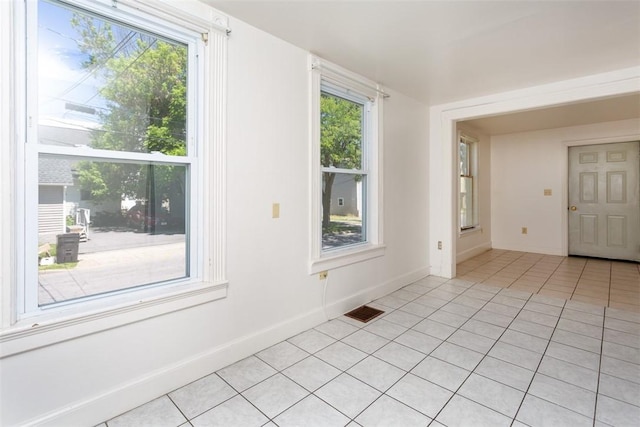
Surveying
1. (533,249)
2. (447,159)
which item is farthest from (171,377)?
(533,249)

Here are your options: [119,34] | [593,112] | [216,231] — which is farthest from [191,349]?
[593,112]

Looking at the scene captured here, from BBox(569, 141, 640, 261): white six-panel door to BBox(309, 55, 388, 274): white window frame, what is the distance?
4.66 metres

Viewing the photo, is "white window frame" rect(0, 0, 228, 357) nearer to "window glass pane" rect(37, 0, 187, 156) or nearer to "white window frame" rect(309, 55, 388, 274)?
"window glass pane" rect(37, 0, 187, 156)

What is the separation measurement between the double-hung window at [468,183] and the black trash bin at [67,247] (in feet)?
18.1

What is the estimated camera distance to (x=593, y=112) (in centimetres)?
454

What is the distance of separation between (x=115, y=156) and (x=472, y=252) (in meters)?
5.86

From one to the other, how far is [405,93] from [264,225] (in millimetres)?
2658

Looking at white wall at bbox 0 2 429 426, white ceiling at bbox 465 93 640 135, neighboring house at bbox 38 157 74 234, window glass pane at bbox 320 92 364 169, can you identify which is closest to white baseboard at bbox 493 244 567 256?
white ceiling at bbox 465 93 640 135

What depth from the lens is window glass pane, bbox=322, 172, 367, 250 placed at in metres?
2.99

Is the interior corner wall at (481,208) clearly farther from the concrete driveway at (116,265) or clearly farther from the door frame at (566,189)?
the concrete driveway at (116,265)

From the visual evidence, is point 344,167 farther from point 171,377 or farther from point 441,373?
point 171,377

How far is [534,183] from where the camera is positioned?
19.5 feet

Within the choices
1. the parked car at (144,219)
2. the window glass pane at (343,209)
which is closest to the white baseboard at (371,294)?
the window glass pane at (343,209)

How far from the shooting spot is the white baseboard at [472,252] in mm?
5324
